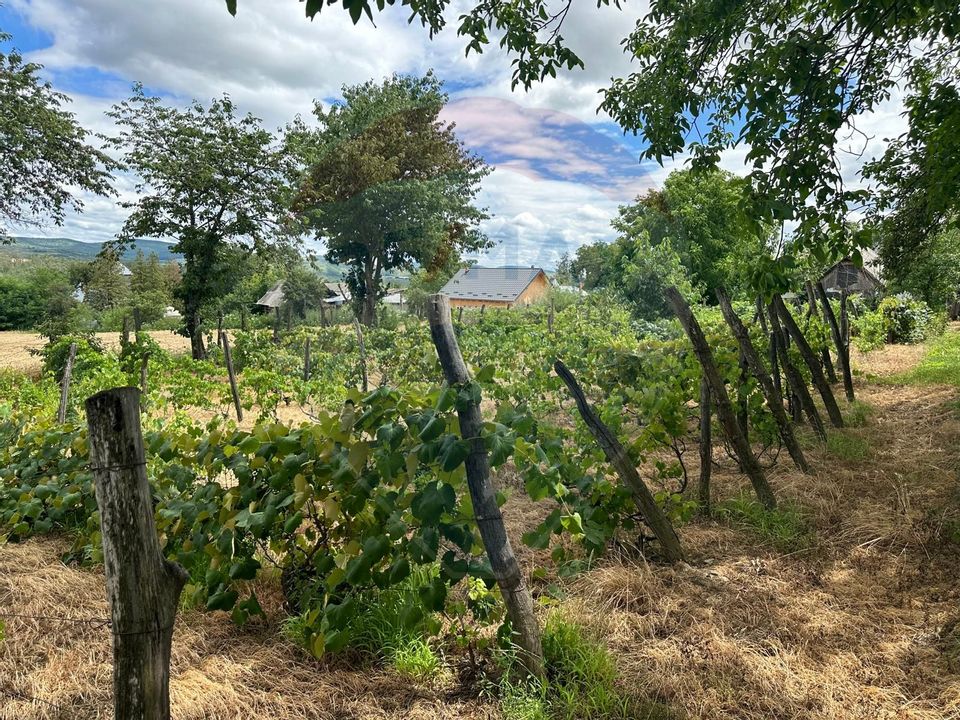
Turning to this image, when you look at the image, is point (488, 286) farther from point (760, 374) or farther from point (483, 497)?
point (483, 497)

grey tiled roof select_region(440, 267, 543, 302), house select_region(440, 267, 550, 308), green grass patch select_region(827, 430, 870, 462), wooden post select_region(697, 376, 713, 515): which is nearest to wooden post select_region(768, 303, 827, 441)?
green grass patch select_region(827, 430, 870, 462)

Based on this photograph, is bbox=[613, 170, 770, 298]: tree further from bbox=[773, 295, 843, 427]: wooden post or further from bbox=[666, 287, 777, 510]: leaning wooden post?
bbox=[666, 287, 777, 510]: leaning wooden post

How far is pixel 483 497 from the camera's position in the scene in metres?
1.92

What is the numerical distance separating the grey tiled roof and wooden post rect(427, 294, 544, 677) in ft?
76.1

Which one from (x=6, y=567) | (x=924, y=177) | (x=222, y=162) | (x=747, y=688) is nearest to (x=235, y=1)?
(x=747, y=688)

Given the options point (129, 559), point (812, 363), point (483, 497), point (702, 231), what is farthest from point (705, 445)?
point (702, 231)

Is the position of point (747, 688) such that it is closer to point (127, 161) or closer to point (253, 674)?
point (253, 674)

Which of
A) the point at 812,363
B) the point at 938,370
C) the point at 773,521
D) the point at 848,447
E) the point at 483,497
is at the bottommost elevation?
the point at 773,521

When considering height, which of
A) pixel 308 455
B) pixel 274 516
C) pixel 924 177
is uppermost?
pixel 924 177

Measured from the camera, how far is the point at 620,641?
89.9 inches

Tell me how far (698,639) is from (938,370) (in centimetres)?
822

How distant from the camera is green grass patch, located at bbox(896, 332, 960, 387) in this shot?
7.61 m

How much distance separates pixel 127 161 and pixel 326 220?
40.5 ft

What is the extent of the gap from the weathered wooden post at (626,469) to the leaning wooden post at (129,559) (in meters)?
1.80
